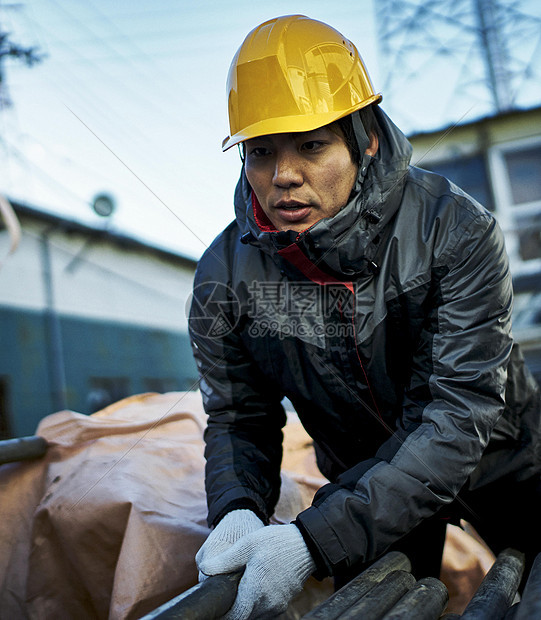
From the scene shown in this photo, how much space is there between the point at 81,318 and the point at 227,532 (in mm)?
5481

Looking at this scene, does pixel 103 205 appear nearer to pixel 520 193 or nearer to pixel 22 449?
pixel 22 449

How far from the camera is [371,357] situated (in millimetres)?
1444

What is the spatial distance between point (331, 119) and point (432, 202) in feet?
0.99

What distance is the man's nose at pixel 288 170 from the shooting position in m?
1.42

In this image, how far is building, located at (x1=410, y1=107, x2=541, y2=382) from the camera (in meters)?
9.39

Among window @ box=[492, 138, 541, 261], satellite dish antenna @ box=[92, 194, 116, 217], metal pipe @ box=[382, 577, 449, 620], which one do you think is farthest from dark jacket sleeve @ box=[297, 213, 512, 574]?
window @ box=[492, 138, 541, 261]

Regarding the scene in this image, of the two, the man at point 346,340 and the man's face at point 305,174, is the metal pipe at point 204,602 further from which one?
the man's face at point 305,174

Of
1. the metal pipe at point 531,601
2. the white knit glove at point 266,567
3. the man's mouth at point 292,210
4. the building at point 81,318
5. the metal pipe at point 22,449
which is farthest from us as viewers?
the building at point 81,318

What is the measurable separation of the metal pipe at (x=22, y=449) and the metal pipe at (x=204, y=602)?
0.92 meters

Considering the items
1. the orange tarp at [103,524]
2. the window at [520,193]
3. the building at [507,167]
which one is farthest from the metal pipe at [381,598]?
the window at [520,193]

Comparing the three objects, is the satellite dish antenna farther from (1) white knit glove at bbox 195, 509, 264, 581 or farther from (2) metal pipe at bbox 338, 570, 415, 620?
(2) metal pipe at bbox 338, 570, 415, 620

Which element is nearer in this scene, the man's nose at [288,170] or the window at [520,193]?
the man's nose at [288,170]

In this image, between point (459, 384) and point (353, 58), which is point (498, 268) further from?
point (353, 58)

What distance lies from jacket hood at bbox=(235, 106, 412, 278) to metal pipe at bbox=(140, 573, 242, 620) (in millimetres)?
717
